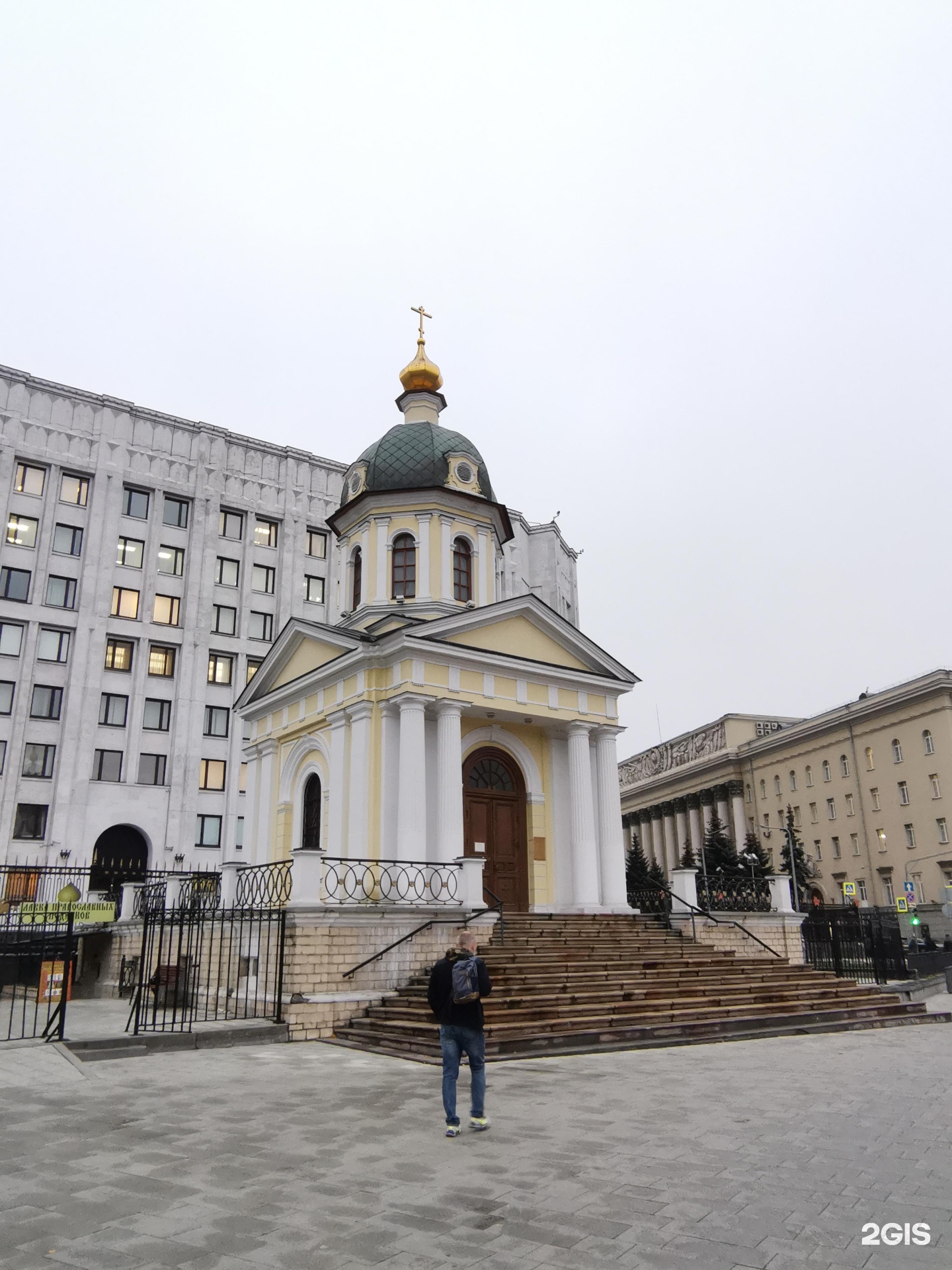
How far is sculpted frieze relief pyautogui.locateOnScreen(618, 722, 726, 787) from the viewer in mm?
84250

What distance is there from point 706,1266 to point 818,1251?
0.68 meters

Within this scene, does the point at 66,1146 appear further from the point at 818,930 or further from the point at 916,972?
the point at 916,972

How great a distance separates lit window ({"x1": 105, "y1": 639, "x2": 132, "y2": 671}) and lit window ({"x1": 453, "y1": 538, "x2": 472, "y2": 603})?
23244 mm

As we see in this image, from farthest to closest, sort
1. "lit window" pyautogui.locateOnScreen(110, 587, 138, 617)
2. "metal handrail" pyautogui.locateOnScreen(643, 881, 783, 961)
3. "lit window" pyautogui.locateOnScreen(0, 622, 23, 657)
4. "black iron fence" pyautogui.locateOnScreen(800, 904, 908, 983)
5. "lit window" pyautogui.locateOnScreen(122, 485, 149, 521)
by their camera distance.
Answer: "lit window" pyautogui.locateOnScreen(122, 485, 149, 521)
"lit window" pyautogui.locateOnScreen(110, 587, 138, 617)
"lit window" pyautogui.locateOnScreen(0, 622, 23, 657)
"black iron fence" pyautogui.locateOnScreen(800, 904, 908, 983)
"metal handrail" pyautogui.locateOnScreen(643, 881, 783, 961)

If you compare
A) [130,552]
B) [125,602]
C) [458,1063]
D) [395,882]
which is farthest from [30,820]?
[458,1063]

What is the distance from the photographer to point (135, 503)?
1746 inches

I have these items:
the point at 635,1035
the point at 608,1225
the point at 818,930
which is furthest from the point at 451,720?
the point at 608,1225

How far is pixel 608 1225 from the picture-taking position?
17.9 ft

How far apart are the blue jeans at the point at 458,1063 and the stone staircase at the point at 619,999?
442cm

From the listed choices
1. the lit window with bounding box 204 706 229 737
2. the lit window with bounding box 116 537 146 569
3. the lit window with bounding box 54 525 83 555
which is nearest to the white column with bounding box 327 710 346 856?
the lit window with bounding box 204 706 229 737

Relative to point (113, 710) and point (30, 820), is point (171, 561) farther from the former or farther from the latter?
point (30, 820)

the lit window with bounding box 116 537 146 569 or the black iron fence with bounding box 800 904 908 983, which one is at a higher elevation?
the lit window with bounding box 116 537 146 569

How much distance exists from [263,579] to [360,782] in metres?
28.6

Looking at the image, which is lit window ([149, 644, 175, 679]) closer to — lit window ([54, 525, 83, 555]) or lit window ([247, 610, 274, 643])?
lit window ([247, 610, 274, 643])
